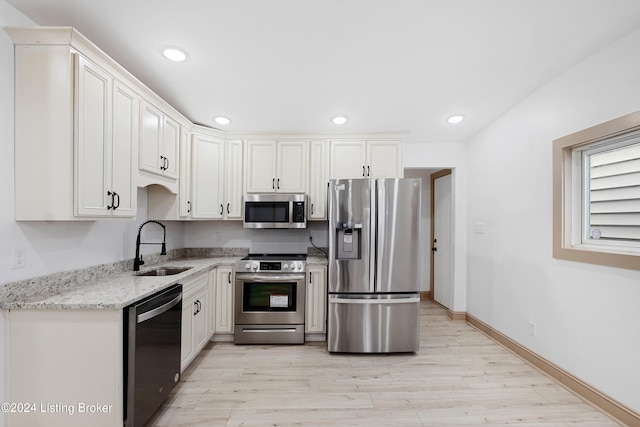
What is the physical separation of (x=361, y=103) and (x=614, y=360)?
283cm

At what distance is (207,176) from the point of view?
3.17 metres

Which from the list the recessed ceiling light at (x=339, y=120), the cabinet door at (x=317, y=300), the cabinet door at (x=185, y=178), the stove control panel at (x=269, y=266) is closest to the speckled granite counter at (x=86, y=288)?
the stove control panel at (x=269, y=266)

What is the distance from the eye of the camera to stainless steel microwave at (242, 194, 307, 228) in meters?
3.18

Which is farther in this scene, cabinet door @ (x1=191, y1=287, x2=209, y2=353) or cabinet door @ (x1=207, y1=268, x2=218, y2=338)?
cabinet door @ (x1=207, y1=268, x2=218, y2=338)

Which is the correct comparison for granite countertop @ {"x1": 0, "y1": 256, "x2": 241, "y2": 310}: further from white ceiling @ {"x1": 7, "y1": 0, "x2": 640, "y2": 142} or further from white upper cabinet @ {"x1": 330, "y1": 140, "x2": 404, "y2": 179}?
white upper cabinet @ {"x1": 330, "y1": 140, "x2": 404, "y2": 179}

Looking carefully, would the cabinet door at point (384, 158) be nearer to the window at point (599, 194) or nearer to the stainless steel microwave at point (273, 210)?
the stainless steel microwave at point (273, 210)

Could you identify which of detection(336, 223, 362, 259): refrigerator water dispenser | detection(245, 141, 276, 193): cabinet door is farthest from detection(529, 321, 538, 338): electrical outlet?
detection(245, 141, 276, 193): cabinet door

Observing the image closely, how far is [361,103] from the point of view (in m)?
2.72

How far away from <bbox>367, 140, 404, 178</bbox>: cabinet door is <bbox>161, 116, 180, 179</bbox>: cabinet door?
2182mm

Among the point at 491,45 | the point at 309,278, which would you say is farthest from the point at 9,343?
the point at 491,45

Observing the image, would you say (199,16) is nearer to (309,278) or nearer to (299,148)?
(299,148)

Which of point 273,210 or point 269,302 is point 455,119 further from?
point 269,302

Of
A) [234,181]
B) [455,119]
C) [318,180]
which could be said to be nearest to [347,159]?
[318,180]

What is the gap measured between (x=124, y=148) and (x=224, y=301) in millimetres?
1840
